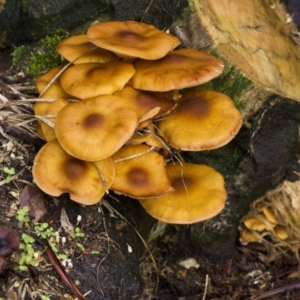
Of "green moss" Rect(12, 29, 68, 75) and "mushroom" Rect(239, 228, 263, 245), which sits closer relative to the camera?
"green moss" Rect(12, 29, 68, 75)


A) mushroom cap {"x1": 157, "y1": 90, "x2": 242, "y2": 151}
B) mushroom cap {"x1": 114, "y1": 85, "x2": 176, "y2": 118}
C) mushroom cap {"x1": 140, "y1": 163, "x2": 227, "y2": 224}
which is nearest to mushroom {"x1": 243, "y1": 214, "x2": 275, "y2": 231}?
mushroom cap {"x1": 140, "y1": 163, "x2": 227, "y2": 224}

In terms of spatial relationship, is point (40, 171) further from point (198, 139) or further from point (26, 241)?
point (198, 139)

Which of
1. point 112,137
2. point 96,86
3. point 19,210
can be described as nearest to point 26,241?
point 19,210

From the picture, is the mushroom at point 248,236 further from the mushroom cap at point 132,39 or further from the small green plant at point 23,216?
the small green plant at point 23,216

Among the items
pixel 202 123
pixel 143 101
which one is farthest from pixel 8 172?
pixel 202 123

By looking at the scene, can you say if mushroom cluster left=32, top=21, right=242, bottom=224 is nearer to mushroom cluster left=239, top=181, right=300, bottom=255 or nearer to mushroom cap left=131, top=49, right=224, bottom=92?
mushroom cap left=131, top=49, right=224, bottom=92

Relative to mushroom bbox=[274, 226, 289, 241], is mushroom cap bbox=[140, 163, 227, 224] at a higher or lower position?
higher

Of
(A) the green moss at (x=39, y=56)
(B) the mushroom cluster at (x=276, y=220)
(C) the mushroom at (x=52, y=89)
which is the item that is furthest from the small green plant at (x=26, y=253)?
(B) the mushroom cluster at (x=276, y=220)
